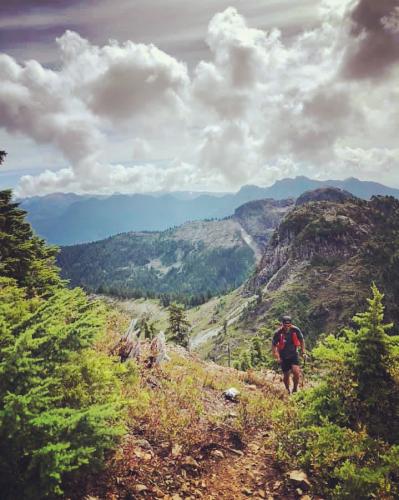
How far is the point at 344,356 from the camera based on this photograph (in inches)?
386

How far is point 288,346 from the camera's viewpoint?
16188 millimetres

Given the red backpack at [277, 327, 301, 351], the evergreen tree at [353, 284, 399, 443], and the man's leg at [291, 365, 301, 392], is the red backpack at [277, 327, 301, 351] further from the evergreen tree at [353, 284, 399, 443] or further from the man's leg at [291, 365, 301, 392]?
the evergreen tree at [353, 284, 399, 443]

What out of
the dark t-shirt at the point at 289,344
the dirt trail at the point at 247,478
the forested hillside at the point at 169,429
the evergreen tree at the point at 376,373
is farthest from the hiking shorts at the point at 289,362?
the evergreen tree at the point at 376,373

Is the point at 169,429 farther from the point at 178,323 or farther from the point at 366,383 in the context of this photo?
the point at 178,323

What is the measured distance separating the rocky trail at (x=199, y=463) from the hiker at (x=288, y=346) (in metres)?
3.85

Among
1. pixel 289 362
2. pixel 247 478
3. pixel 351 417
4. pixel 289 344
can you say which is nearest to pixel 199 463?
pixel 247 478

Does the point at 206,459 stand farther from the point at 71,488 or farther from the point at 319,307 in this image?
the point at 319,307

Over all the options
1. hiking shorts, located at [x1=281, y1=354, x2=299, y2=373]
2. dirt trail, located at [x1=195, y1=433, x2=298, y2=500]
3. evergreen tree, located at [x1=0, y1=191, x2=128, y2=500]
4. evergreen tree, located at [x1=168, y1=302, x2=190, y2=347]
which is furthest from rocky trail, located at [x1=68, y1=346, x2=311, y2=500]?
evergreen tree, located at [x1=168, y1=302, x2=190, y2=347]

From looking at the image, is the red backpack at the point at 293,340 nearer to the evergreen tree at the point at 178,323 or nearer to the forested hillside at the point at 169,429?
the forested hillside at the point at 169,429

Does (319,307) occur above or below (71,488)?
below

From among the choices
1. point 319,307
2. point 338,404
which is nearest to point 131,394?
point 338,404

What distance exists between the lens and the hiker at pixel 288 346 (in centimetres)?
1611

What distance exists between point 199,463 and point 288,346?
7800 mm

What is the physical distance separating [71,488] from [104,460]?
897mm
